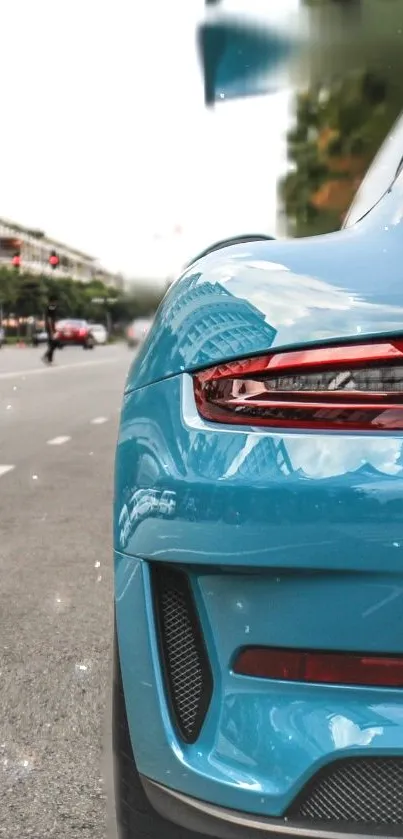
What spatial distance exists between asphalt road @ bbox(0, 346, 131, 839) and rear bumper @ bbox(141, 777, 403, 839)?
76 cm

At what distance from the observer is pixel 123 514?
74.0 inches

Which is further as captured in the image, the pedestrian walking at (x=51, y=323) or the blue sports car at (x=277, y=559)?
the pedestrian walking at (x=51, y=323)

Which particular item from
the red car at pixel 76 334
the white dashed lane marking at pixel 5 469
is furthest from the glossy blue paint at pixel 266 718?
the red car at pixel 76 334

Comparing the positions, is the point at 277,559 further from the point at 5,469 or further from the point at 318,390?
the point at 5,469

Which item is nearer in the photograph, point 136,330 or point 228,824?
point 228,824

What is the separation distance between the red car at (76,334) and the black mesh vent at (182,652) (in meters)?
55.7

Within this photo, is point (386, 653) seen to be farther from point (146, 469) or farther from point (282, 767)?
point (146, 469)

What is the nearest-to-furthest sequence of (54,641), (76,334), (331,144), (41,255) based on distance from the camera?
(54,641)
(331,144)
(76,334)
(41,255)

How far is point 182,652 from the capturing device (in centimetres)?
176

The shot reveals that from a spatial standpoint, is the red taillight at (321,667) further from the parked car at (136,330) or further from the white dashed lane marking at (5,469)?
the white dashed lane marking at (5,469)

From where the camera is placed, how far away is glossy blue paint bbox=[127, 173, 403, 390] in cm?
167

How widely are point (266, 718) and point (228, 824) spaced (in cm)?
18

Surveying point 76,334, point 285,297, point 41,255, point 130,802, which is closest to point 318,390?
point 285,297

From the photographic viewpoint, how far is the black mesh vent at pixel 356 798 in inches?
63.9
